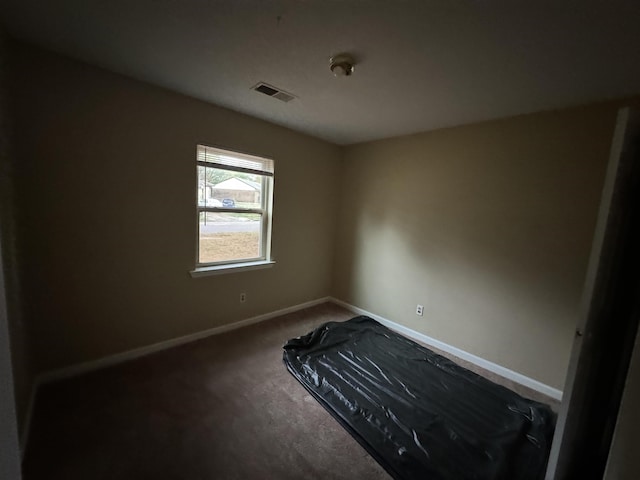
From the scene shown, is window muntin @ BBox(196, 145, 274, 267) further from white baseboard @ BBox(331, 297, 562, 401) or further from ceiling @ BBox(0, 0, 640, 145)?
white baseboard @ BBox(331, 297, 562, 401)

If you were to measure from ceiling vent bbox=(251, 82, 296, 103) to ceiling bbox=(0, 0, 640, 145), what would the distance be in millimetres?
78

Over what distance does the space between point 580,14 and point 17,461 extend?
2.53 metres

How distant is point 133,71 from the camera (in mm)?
2029

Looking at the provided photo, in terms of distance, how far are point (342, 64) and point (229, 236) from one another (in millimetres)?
2072

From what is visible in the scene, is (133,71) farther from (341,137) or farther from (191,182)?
(341,137)

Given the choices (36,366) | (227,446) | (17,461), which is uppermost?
(17,461)

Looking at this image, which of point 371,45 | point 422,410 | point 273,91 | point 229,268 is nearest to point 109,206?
point 229,268

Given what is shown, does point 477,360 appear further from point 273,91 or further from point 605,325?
point 273,91

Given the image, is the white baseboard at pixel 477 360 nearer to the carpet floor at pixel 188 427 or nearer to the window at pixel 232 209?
the carpet floor at pixel 188 427

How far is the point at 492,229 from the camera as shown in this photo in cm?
257

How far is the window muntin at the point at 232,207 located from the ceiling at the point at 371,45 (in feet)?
2.35

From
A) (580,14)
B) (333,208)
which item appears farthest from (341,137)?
(580,14)

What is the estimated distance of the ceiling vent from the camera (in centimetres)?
214

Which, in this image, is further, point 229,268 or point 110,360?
point 229,268
